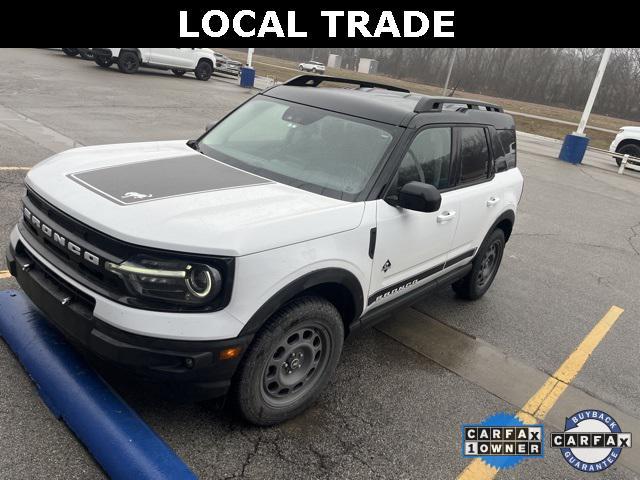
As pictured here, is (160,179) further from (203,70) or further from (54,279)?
(203,70)

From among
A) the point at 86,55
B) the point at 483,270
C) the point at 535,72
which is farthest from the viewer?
the point at 535,72

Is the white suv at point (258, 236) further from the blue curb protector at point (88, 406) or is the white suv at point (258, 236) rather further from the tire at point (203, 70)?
the tire at point (203, 70)

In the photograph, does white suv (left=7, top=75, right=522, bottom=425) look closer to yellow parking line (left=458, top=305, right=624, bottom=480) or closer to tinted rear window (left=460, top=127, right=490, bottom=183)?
tinted rear window (left=460, top=127, right=490, bottom=183)

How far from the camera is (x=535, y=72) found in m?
63.5

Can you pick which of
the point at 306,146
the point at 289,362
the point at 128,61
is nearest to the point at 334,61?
the point at 128,61

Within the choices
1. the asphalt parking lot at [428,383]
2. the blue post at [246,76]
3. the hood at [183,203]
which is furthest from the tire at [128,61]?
the hood at [183,203]

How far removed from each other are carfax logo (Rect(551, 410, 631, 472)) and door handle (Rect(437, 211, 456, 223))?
1610mm

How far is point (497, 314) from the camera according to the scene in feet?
17.0

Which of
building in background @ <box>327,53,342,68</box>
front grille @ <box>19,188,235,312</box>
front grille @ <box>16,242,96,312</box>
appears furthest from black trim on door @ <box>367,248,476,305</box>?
building in background @ <box>327,53,342,68</box>

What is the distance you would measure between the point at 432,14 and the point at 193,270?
37462 millimetres

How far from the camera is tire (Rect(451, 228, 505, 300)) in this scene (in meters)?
4.99

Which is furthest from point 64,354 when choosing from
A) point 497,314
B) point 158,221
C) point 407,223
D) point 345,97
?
point 497,314

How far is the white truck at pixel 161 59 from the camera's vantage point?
1959 cm

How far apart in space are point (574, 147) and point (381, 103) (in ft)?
50.0
